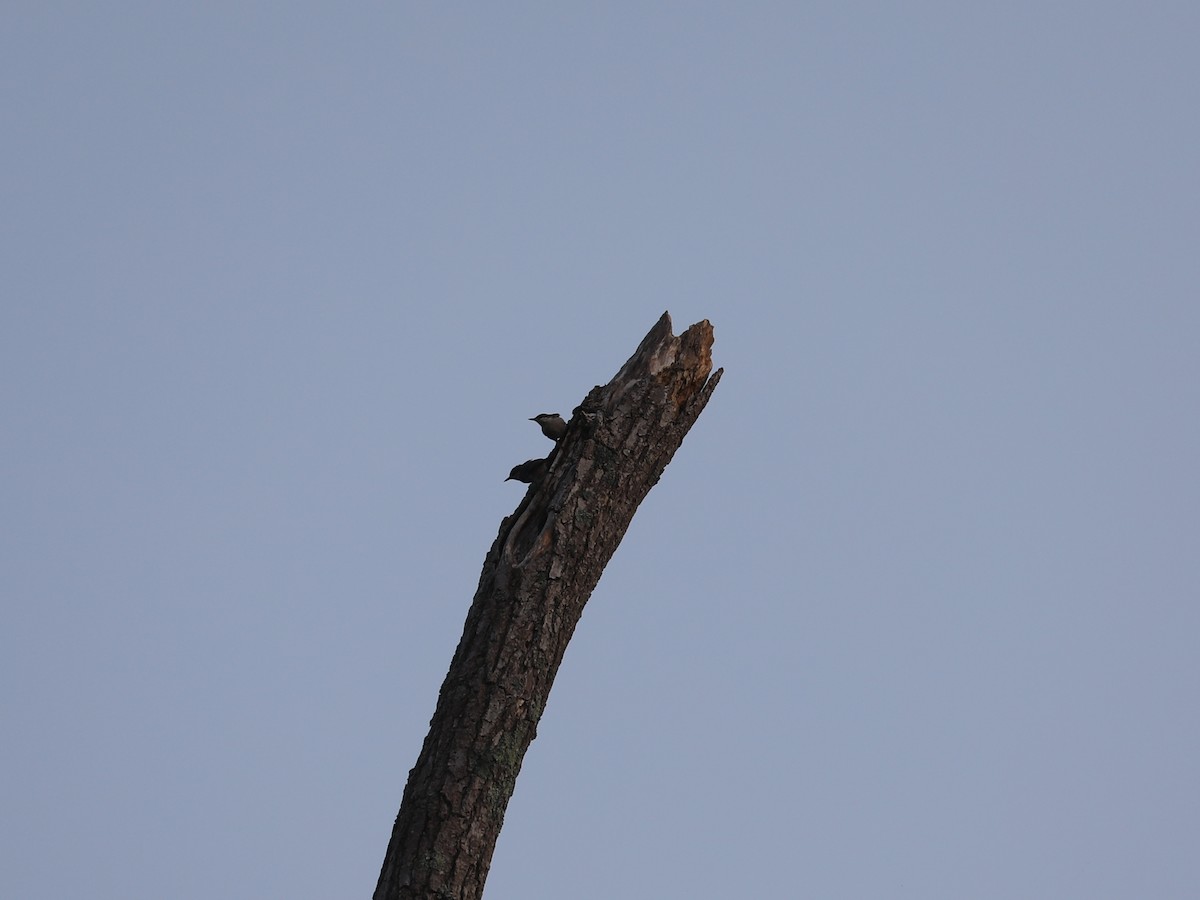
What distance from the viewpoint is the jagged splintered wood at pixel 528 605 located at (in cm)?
412

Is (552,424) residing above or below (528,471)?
above

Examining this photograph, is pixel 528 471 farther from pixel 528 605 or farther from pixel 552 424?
pixel 528 605

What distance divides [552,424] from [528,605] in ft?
4.00

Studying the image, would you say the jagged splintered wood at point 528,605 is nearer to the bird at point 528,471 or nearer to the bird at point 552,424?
the bird at point 528,471

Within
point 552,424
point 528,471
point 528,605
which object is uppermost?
point 552,424

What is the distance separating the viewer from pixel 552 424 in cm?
547


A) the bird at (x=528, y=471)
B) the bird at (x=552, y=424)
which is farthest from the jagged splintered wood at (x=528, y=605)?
the bird at (x=552, y=424)

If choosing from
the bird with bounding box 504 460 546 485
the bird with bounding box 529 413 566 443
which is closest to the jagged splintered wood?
the bird with bounding box 504 460 546 485

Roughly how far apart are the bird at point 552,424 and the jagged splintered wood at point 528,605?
42cm

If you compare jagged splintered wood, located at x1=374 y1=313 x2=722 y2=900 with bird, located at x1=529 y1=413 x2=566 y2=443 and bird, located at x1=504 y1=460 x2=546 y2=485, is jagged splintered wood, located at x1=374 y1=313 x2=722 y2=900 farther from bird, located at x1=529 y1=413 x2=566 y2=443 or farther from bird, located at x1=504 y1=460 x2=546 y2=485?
bird, located at x1=529 y1=413 x2=566 y2=443

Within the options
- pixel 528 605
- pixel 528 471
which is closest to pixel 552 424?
pixel 528 471

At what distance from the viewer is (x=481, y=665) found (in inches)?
173

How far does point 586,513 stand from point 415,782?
47.9 inches

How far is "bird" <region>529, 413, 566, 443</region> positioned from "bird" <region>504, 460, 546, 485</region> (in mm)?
284
